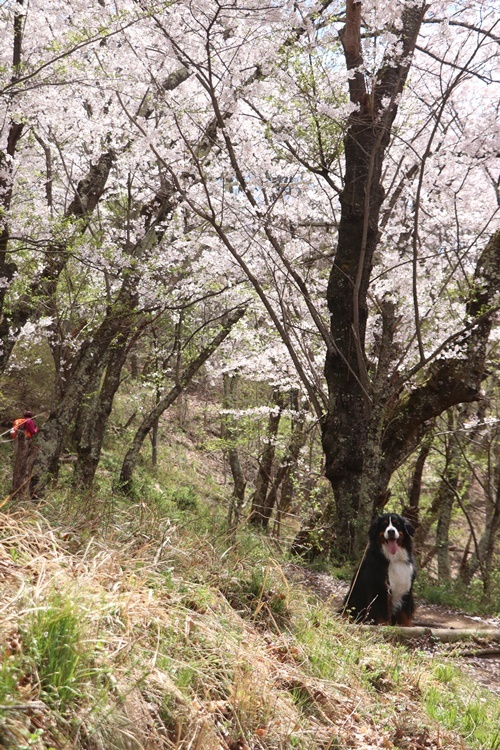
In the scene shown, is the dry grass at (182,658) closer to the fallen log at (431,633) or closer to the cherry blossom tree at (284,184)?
the fallen log at (431,633)

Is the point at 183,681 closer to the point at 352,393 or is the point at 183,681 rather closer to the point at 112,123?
the point at 352,393

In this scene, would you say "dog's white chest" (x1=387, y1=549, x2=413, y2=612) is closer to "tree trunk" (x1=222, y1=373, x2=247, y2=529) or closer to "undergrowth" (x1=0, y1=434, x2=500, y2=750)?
"undergrowth" (x1=0, y1=434, x2=500, y2=750)

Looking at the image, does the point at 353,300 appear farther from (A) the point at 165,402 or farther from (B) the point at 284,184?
(A) the point at 165,402

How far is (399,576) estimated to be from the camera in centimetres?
564

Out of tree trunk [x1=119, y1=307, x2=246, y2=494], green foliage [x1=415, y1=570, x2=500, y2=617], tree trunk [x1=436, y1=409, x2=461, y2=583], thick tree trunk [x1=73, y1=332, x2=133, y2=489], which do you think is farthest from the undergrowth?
tree trunk [x1=436, y1=409, x2=461, y2=583]

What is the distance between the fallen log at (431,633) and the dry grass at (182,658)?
1.22 ft

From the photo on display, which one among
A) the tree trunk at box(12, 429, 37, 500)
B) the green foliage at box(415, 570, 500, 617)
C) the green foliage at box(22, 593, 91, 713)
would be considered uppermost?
the tree trunk at box(12, 429, 37, 500)

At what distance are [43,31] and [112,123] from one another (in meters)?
1.66

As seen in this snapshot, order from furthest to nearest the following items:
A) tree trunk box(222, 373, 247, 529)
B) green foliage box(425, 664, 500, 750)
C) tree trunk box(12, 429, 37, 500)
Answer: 1. tree trunk box(222, 373, 247, 529)
2. tree trunk box(12, 429, 37, 500)
3. green foliage box(425, 664, 500, 750)

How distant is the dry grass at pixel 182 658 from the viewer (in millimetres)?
2330

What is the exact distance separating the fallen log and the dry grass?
373 millimetres

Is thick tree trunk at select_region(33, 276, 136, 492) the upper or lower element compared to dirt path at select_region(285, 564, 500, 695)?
upper

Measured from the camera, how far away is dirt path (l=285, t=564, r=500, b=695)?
502cm

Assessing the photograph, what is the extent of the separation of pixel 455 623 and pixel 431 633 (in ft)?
6.15
